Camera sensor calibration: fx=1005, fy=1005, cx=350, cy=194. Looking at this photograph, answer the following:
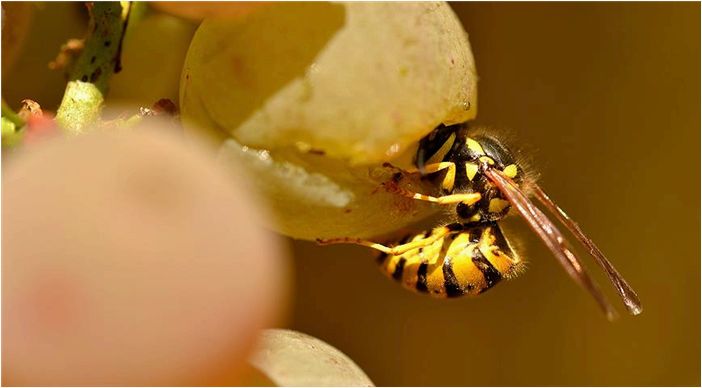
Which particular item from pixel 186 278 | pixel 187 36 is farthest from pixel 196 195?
pixel 187 36

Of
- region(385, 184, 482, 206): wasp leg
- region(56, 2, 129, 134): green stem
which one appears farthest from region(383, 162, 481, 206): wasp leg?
region(56, 2, 129, 134): green stem

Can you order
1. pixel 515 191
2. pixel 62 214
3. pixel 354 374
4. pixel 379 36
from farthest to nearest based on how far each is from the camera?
pixel 515 191 → pixel 354 374 → pixel 379 36 → pixel 62 214

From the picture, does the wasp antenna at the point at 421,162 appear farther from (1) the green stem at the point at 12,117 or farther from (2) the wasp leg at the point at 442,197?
(1) the green stem at the point at 12,117

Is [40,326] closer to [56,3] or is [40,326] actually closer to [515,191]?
[56,3]

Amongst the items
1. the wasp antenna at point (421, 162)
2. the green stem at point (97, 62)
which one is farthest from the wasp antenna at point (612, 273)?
the green stem at point (97, 62)

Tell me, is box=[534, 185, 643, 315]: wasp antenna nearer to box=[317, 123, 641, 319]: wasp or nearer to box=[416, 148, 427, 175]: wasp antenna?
box=[317, 123, 641, 319]: wasp

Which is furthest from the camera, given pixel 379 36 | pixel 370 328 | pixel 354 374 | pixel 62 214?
pixel 370 328

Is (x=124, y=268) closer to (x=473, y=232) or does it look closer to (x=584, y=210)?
(x=473, y=232)
